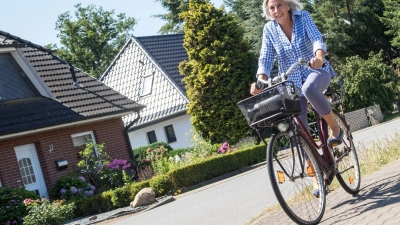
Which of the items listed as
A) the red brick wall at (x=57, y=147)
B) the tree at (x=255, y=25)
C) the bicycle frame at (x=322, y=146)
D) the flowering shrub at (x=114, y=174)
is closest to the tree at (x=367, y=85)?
the tree at (x=255, y=25)

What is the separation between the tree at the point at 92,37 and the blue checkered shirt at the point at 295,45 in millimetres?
66898

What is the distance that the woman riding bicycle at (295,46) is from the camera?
6.72 metres

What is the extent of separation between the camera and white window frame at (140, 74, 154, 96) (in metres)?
38.9

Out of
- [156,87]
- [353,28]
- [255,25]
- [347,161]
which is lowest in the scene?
[347,161]

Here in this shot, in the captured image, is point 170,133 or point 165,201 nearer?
point 165,201

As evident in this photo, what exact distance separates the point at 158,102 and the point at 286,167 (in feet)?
105

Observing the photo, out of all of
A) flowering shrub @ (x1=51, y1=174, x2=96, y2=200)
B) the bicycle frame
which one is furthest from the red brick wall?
the bicycle frame

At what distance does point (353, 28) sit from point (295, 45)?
41.7 metres

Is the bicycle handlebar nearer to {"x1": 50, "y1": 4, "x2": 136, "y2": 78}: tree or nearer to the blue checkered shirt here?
the blue checkered shirt

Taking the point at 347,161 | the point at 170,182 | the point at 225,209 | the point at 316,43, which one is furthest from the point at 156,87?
the point at 316,43

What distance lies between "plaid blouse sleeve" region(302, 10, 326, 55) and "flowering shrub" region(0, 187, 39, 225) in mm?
12658

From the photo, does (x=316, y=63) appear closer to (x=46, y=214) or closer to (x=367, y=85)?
(x=46, y=214)

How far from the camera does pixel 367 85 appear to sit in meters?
36.0

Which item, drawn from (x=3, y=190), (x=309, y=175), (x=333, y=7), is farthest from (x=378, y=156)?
(x=333, y=7)
